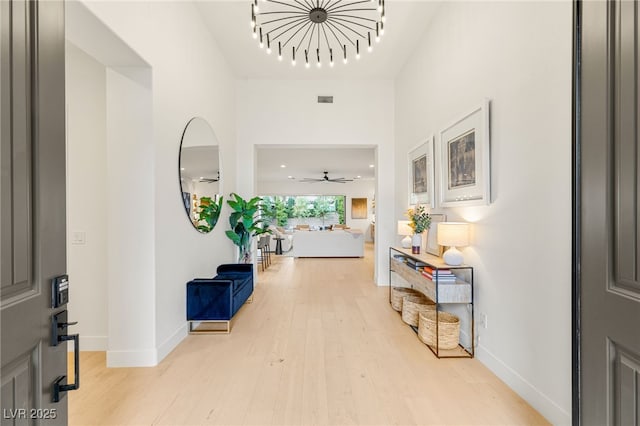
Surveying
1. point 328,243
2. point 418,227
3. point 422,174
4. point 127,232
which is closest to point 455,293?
point 418,227

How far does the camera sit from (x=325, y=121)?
209 inches

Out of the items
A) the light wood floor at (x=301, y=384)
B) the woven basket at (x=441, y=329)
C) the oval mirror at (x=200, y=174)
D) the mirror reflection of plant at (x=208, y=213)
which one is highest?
the oval mirror at (x=200, y=174)

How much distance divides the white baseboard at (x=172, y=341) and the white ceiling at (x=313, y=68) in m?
3.62

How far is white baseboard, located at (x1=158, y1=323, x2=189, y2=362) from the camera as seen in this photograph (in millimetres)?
2656

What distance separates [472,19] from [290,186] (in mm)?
10810

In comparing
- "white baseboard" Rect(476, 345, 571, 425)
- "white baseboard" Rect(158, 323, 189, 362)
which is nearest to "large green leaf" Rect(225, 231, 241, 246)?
"white baseboard" Rect(158, 323, 189, 362)

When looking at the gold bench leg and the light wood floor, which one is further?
the gold bench leg

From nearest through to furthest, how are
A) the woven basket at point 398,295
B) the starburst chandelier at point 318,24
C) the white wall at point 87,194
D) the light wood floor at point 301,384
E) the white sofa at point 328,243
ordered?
the light wood floor at point 301,384 < the white wall at point 87,194 < the starburst chandelier at point 318,24 < the woven basket at point 398,295 < the white sofa at point 328,243

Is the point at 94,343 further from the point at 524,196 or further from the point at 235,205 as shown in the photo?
the point at 524,196

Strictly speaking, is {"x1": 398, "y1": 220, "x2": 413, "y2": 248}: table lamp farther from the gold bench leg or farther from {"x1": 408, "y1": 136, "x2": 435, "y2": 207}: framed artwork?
the gold bench leg

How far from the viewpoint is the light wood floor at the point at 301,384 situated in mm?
1905

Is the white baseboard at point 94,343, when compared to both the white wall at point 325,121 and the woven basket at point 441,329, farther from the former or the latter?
the woven basket at point 441,329

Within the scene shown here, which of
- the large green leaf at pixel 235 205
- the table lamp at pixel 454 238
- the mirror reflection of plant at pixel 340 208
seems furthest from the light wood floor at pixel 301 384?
the mirror reflection of plant at pixel 340 208

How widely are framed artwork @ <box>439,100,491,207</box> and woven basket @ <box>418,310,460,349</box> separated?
1.13m
